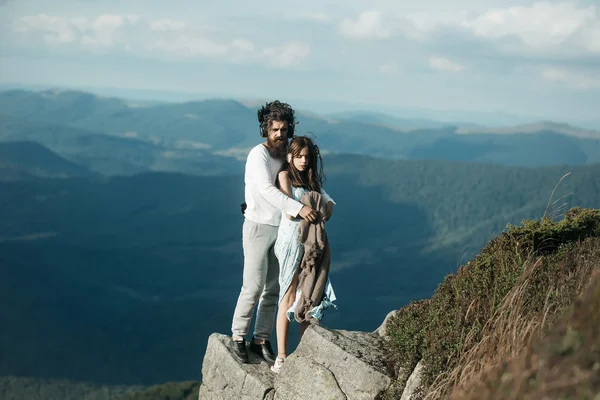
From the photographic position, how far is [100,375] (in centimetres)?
11519

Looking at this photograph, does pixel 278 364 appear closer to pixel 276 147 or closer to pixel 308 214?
pixel 308 214

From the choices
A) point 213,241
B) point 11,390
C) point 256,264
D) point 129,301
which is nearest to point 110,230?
point 213,241

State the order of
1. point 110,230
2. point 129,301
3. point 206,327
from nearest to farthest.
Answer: point 206,327 < point 129,301 < point 110,230

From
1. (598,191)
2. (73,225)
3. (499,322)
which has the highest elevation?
(499,322)

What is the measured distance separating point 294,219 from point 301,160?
0.49 meters

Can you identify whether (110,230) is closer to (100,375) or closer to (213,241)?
(213,241)

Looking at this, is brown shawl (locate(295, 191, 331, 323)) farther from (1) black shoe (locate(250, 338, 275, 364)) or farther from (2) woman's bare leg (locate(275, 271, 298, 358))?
(1) black shoe (locate(250, 338, 275, 364))

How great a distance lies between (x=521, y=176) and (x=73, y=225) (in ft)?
390

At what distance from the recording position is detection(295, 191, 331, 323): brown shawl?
20.1 feet

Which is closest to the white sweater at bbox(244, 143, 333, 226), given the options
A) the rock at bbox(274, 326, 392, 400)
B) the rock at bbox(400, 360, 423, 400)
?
the rock at bbox(274, 326, 392, 400)

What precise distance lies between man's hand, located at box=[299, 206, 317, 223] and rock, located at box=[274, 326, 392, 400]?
37.6 inches

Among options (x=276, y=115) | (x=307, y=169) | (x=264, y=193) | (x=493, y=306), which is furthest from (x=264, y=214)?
(x=493, y=306)

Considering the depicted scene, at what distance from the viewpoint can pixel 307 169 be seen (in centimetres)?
621

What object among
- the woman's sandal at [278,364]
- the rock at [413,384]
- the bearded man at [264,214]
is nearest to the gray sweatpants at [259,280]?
the bearded man at [264,214]
